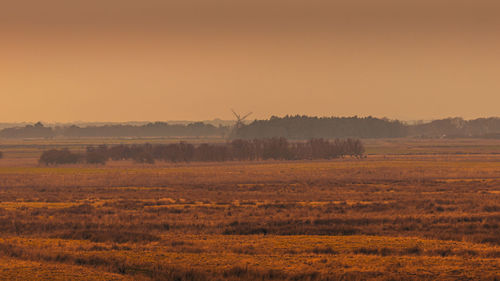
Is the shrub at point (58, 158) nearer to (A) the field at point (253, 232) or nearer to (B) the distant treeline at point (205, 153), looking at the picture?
(B) the distant treeline at point (205, 153)

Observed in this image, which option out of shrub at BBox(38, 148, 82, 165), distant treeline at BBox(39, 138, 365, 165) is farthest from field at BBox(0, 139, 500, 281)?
distant treeline at BBox(39, 138, 365, 165)

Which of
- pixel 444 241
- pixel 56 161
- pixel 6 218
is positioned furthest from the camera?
pixel 56 161

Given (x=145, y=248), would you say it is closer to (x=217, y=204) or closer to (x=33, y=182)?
(x=217, y=204)

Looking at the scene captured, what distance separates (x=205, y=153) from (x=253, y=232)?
88329mm

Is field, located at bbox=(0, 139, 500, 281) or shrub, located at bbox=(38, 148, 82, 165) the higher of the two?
shrub, located at bbox=(38, 148, 82, 165)

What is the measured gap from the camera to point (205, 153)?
400ft

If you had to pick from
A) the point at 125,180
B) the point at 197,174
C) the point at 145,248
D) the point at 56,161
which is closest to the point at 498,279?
the point at 145,248

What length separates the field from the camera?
23514mm

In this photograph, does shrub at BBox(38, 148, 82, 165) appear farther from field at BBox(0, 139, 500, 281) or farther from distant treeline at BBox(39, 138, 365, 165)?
field at BBox(0, 139, 500, 281)

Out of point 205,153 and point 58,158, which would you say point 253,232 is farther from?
point 205,153

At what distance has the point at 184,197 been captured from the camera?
2156 inches

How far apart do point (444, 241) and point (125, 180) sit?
52.1 metres

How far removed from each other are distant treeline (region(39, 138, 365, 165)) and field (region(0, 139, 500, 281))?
48027mm

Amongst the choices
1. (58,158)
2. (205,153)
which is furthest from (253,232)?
(205,153)
